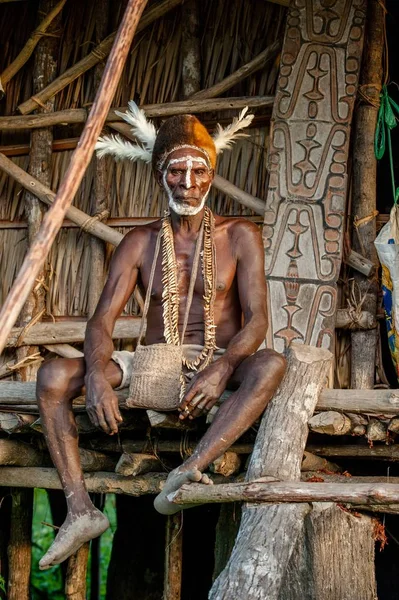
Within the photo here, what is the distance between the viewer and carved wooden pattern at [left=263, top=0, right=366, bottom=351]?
619cm

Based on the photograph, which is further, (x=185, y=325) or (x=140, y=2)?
(x=185, y=325)

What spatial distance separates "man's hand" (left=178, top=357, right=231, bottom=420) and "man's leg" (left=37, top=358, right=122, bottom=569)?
533mm

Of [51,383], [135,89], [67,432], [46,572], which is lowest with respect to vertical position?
[46,572]

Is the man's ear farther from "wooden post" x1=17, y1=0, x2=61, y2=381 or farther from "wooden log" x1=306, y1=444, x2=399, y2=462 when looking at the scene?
"wooden post" x1=17, y1=0, x2=61, y2=381

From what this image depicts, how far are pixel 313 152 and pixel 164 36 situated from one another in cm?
141

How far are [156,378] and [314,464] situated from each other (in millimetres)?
926

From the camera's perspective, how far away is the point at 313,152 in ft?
20.8

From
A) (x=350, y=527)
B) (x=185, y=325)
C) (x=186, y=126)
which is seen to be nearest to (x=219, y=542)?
(x=185, y=325)

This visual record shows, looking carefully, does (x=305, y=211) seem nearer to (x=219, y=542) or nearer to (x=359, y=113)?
(x=359, y=113)

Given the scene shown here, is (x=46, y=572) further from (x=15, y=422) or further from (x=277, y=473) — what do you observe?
(x=277, y=473)

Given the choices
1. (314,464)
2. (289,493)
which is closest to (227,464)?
(314,464)

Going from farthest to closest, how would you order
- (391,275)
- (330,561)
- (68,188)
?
(391,275), (330,561), (68,188)

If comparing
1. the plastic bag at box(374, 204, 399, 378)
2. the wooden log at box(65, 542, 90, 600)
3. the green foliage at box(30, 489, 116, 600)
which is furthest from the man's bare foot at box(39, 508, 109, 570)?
the green foliage at box(30, 489, 116, 600)

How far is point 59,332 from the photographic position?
6820mm
